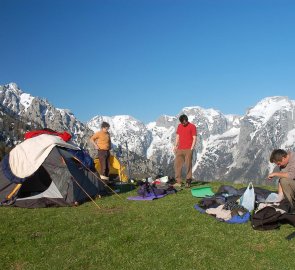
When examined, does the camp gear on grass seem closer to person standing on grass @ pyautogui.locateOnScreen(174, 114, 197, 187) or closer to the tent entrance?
person standing on grass @ pyautogui.locateOnScreen(174, 114, 197, 187)

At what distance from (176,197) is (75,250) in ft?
28.2

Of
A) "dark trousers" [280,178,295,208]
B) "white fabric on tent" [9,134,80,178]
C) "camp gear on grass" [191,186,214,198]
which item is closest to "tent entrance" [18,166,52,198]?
"white fabric on tent" [9,134,80,178]

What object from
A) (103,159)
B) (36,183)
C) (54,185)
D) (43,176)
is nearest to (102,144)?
(103,159)

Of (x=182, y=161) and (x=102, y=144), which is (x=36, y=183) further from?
(x=182, y=161)

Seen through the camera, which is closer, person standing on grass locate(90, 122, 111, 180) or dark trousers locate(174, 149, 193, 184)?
dark trousers locate(174, 149, 193, 184)

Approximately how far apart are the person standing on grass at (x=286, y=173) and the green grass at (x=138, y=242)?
1530 millimetres

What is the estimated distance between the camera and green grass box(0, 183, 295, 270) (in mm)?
10242

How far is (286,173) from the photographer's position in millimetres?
13836

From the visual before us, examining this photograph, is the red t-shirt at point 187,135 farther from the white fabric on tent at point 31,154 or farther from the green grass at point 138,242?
the green grass at point 138,242

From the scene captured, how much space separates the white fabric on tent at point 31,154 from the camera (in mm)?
18719

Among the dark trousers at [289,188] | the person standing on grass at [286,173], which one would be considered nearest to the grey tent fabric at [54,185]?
the person standing on grass at [286,173]

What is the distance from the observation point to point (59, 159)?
62.7 feet

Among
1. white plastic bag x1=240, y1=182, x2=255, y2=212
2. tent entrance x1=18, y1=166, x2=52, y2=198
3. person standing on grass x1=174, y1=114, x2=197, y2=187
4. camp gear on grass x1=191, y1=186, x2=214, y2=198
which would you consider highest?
person standing on grass x1=174, y1=114, x2=197, y2=187

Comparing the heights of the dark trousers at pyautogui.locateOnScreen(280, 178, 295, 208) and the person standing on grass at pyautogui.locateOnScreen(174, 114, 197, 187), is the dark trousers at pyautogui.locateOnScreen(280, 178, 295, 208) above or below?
below
